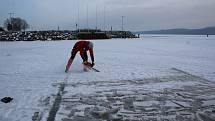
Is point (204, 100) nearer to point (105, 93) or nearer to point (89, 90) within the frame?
point (105, 93)

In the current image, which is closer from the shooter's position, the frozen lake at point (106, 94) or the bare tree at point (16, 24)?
the frozen lake at point (106, 94)

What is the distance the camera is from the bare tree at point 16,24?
3784 inches

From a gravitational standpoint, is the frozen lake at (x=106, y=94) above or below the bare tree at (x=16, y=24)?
below

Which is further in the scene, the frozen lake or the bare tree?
the bare tree

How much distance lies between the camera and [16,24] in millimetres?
99812

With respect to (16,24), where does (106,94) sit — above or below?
below

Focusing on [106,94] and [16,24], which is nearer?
[106,94]

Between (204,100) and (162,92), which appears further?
(162,92)

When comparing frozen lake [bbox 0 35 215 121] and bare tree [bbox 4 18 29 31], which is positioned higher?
bare tree [bbox 4 18 29 31]

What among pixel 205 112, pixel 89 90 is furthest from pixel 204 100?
pixel 89 90

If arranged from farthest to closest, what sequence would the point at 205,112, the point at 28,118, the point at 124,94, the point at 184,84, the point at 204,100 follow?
the point at 184,84 < the point at 124,94 < the point at 204,100 < the point at 205,112 < the point at 28,118

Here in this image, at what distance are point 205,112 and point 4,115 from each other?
12.1 ft

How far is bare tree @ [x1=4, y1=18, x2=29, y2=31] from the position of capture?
315ft

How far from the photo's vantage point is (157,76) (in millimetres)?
10320
